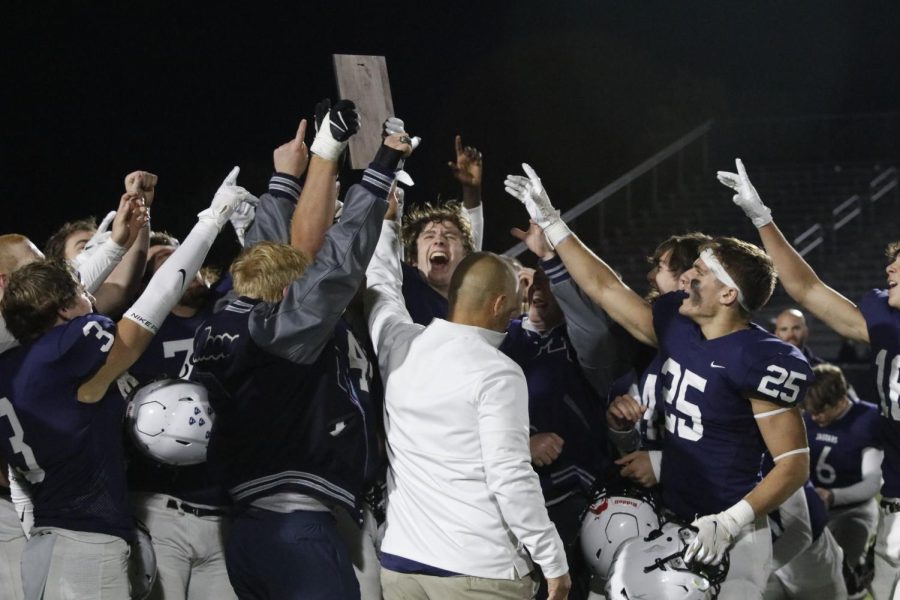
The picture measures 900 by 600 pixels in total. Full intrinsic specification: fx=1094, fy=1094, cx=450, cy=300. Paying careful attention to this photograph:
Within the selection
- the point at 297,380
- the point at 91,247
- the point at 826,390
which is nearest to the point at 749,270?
the point at 297,380

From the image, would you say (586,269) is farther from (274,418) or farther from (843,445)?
(843,445)

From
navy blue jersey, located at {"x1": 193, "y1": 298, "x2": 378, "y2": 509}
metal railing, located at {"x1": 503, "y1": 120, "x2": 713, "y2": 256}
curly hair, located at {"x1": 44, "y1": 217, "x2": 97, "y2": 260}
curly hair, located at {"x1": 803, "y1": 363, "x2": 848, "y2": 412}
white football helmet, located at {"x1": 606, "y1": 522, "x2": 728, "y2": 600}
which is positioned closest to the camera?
navy blue jersey, located at {"x1": 193, "y1": 298, "x2": 378, "y2": 509}

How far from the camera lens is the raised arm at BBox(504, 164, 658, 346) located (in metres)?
3.67

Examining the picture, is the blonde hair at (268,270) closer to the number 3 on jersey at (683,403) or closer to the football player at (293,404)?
the football player at (293,404)

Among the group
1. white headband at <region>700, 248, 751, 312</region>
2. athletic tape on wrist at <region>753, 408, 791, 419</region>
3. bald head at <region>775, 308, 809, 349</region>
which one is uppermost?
white headband at <region>700, 248, 751, 312</region>

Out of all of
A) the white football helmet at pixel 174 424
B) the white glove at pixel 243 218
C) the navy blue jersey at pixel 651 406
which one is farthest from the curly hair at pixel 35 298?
the navy blue jersey at pixel 651 406

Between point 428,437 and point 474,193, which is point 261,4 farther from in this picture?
point 428,437

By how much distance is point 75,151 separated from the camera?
29.9 feet

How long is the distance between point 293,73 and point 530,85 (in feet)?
19.9

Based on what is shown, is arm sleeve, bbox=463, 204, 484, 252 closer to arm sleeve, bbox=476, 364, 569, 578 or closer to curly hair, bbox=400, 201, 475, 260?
curly hair, bbox=400, 201, 475, 260

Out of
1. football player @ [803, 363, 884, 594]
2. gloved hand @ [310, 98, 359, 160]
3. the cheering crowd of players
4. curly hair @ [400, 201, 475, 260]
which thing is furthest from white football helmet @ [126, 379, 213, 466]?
football player @ [803, 363, 884, 594]

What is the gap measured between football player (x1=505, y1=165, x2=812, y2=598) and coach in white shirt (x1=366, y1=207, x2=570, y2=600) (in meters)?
0.67

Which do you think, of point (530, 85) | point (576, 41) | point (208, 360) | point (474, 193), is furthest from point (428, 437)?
point (576, 41)

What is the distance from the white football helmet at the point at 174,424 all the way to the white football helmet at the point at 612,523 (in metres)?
1.30
